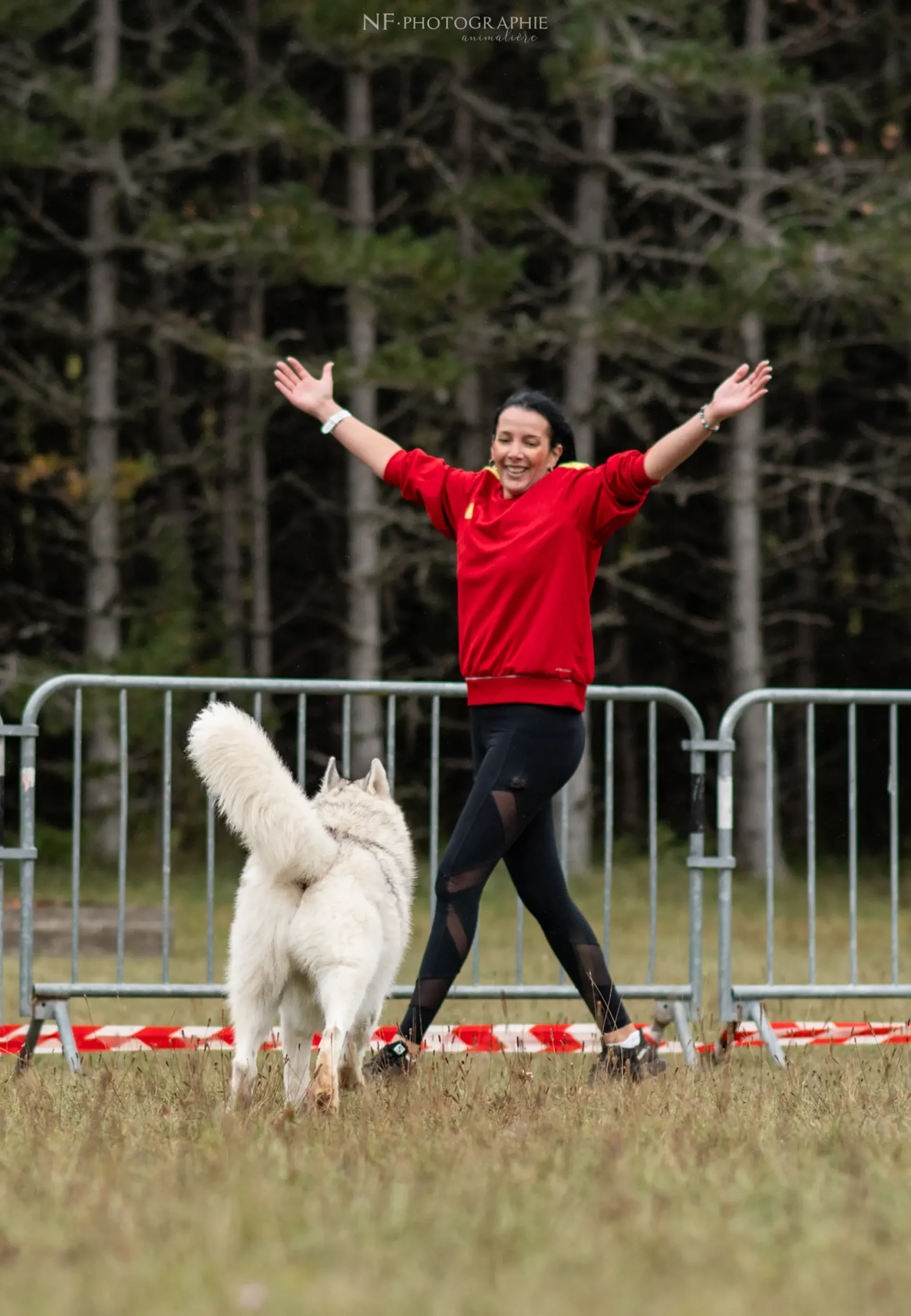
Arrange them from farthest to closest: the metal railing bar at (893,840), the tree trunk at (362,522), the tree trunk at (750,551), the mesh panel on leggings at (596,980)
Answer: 1. the tree trunk at (750,551)
2. the tree trunk at (362,522)
3. the metal railing bar at (893,840)
4. the mesh panel on leggings at (596,980)

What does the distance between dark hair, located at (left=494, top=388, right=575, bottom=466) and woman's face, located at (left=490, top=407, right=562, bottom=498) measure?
0.06 ft

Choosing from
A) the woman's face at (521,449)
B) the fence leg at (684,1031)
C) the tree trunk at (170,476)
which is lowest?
the fence leg at (684,1031)

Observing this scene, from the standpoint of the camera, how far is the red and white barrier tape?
21.6 feet

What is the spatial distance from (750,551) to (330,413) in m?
12.3

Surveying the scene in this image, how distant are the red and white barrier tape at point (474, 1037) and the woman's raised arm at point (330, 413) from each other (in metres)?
2.07

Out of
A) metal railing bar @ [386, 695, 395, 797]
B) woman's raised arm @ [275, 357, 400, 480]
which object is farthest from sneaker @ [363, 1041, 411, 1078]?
woman's raised arm @ [275, 357, 400, 480]

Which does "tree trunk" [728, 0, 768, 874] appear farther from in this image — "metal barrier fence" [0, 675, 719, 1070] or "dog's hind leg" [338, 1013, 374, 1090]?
"dog's hind leg" [338, 1013, 374, 1090]

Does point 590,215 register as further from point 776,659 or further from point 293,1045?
point 293,1045

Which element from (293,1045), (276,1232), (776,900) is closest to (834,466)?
(776,900)

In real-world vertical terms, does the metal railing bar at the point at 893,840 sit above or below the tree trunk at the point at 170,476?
below

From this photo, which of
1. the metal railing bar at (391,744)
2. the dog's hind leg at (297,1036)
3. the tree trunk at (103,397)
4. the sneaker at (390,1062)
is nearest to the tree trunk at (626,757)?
the tree trunk at (103,397)

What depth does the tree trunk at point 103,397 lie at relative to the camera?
17.7 m

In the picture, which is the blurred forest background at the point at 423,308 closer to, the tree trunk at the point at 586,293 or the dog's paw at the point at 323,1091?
the tree trunk at the point at 586,293

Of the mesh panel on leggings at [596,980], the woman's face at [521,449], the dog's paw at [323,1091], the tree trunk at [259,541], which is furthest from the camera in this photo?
the tree trunk at [259,541]
